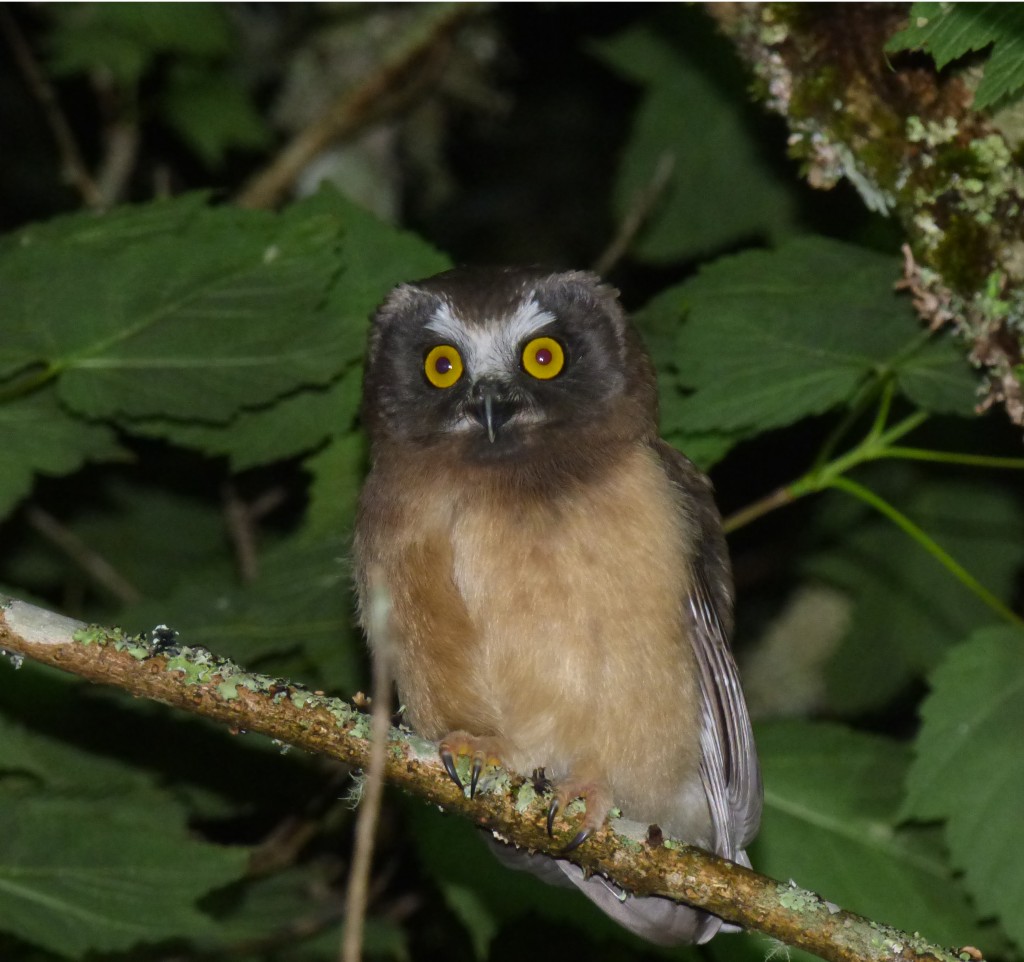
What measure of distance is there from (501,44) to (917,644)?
195 inches

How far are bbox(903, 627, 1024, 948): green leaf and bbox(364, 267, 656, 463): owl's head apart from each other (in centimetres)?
125

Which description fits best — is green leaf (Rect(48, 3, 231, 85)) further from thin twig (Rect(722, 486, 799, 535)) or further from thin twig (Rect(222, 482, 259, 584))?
thin twig (Rect(722, 486, 799, 535))

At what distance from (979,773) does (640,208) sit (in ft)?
10.2

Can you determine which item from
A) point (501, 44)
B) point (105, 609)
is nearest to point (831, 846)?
point (105, 609)

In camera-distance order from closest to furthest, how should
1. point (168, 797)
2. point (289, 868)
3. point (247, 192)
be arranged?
1. point (168, 797)
2. point (289, 868)
3. point (247, 192)

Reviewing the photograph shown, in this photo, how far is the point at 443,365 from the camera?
4.47 metres

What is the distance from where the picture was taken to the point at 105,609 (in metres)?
6.79

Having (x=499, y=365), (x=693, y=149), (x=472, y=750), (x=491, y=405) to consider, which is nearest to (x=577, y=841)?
(x=472, y=750)

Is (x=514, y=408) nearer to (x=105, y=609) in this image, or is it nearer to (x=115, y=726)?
(x=115, y=726)

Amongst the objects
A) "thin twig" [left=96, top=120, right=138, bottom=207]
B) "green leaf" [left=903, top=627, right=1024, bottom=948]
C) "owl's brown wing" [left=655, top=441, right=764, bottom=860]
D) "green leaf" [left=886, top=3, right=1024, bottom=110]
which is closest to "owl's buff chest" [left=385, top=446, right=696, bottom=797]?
"owl's brown wing" [left=655, top=441, right=764, bottom=860]

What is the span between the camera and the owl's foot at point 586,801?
139 inches

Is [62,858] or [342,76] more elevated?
[342,76]

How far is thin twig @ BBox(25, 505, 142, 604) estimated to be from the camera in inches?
258

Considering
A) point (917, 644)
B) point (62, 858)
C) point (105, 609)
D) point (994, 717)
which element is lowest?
point (105, 609)
